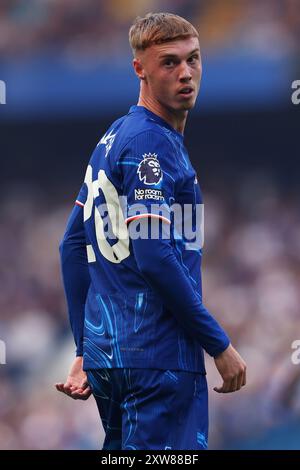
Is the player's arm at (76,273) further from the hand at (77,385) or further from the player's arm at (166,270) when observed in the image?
the player's arm at (166,270)

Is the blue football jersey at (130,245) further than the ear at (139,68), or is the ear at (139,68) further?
the ear at (139,68)

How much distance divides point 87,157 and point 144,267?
8.70 m

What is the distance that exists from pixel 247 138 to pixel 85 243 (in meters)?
8.12

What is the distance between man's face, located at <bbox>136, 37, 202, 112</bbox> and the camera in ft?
11.0

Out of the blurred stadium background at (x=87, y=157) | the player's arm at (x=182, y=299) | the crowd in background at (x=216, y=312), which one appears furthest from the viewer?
the blurred stadium background at (x=87, y=157)

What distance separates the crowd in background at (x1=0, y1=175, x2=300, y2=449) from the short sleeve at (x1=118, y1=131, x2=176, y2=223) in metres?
4.96

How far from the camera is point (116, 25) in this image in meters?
10.5

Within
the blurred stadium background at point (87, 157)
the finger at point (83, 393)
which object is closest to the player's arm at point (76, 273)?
the finger at point (83, 393)

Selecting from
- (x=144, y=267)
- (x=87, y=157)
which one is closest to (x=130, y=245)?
(x=144, y=267)

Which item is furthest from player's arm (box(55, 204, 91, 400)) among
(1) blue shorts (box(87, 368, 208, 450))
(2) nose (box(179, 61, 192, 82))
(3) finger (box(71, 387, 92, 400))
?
(2) nose (box(179, 61, 192, 82))

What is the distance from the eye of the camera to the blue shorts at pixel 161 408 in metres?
3.15

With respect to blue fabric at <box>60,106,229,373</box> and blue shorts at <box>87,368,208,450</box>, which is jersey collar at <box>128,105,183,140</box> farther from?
blue shorts at <box>87,368,208,450</box>

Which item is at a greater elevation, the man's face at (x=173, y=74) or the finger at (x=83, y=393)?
the man's face at (x=173, y=74)

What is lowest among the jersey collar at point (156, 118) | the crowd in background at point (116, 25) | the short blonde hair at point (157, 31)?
the jersey collar at point (156, 118)
